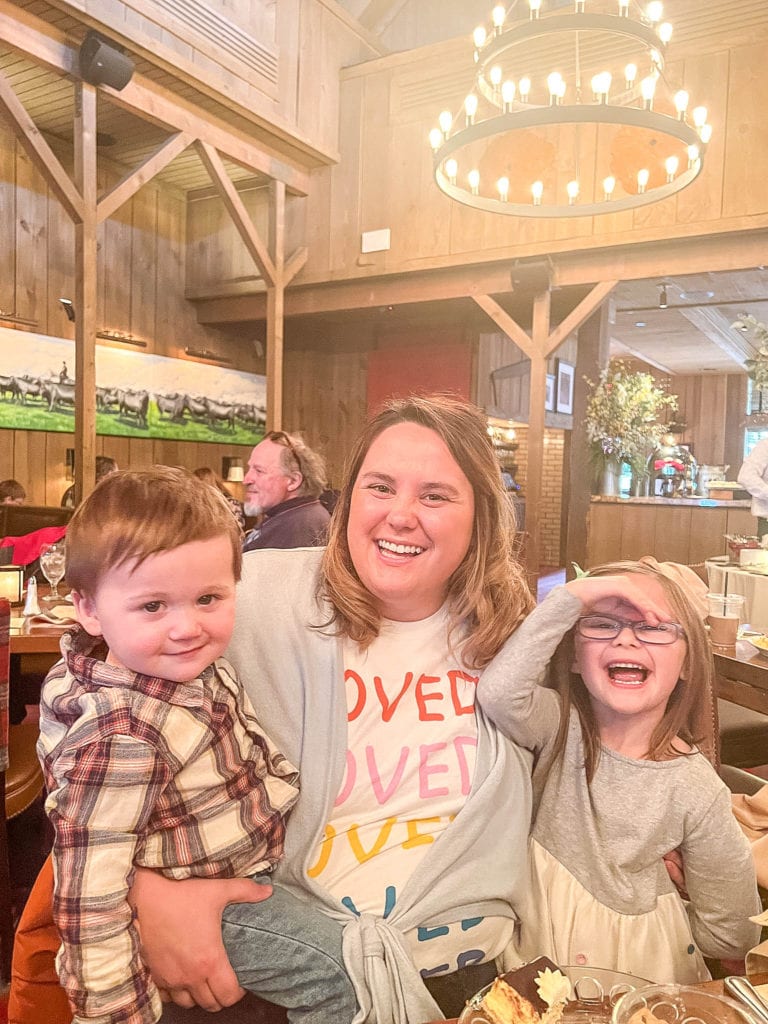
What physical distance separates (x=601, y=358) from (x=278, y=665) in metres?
7.60

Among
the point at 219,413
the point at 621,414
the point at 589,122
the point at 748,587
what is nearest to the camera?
the point at 589,122

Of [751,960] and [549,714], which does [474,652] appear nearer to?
[549,714]

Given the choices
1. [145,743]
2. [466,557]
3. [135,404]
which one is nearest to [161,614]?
[145,743]

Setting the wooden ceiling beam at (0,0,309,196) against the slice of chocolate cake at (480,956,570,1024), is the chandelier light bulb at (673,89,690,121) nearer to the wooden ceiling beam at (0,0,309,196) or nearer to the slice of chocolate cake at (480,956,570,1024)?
the slice of chocolate cake at (480,956,570,1024)

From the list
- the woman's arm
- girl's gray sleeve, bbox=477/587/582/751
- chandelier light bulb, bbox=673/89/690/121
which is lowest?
the woman's arm

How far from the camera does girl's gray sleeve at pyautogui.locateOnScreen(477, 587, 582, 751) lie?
119 centimetres

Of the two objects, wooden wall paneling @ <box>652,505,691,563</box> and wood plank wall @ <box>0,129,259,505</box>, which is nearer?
wood plank wall @ <box>0,129,259,505</box>

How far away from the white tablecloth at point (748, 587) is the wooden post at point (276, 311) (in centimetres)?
398

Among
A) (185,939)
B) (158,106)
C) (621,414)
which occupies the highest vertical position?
(158,106)

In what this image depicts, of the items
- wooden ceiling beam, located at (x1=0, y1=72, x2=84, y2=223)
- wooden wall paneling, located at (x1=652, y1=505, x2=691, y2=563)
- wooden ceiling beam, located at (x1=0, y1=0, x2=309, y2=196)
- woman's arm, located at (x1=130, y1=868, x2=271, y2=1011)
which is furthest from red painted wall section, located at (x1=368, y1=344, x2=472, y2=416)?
woman's arm, located at (x1=130, y1=868, x2=271, y2=1011)

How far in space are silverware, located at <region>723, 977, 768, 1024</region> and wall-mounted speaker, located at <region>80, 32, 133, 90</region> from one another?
589cm

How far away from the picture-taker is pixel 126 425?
27.4 feet

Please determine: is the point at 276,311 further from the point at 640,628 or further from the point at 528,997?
the point at 528,997

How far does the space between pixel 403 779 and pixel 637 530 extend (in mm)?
7251
